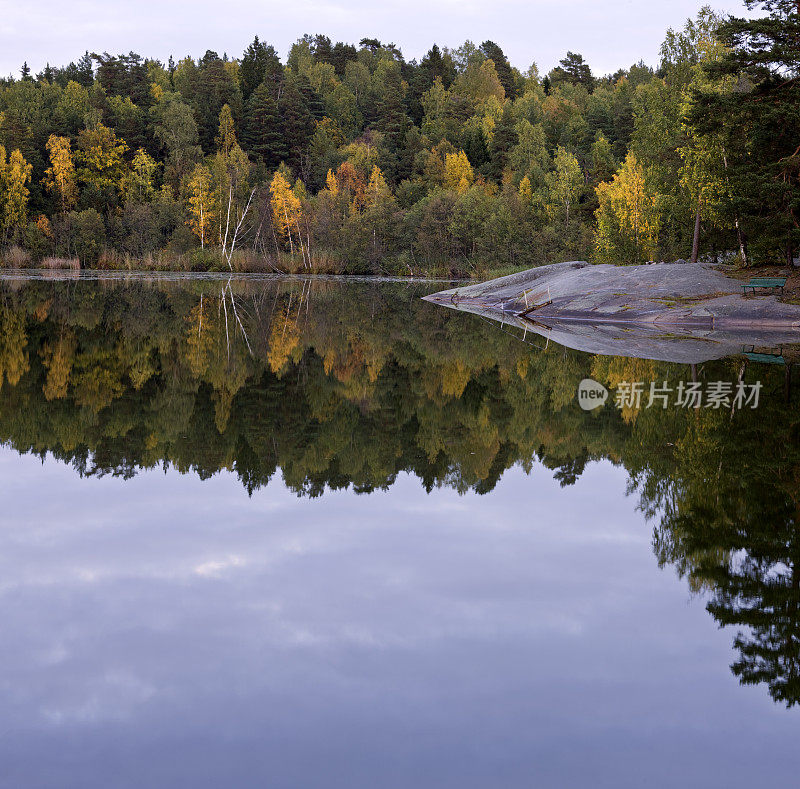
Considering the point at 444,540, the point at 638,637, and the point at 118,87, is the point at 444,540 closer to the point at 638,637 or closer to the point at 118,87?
the point at 638,637

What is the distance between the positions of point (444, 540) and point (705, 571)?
179 centimetres

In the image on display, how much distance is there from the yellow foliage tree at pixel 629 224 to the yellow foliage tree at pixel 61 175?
5899 centimetres

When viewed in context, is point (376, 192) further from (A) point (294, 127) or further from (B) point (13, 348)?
(B) point (13, 348)

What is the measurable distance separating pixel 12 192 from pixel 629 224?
59885mm

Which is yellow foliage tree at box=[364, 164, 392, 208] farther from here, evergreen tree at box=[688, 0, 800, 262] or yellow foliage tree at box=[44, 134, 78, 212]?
evergreen tree at box=[688, 0, 800, 262]

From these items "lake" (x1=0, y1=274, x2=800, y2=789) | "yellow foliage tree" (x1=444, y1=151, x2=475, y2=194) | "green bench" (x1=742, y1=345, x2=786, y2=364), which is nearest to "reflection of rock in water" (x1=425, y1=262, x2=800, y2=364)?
"green bench" (x1=742, y1=345, x2=786, y2=364)

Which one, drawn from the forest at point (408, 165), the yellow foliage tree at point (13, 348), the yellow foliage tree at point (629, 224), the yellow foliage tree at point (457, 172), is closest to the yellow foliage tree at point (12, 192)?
the forest at point (408, 165)

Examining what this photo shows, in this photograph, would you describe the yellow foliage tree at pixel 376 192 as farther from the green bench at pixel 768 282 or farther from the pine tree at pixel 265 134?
the green bench at pixel 768 282

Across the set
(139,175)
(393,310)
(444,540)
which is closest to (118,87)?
(139,175)

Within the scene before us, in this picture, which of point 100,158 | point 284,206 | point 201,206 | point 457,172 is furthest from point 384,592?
point 100,158

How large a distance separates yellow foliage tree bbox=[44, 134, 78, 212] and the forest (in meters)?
0.27

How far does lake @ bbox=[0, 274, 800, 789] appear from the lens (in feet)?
11.9

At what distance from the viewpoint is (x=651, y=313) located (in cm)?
2775

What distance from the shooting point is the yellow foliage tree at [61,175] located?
85.6 meters
